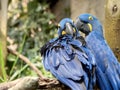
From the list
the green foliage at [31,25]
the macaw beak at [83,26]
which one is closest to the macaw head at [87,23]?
the macaw beak at [83,26]

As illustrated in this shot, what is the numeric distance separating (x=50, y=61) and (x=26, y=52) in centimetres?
218

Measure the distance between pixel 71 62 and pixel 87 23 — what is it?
1.73ft

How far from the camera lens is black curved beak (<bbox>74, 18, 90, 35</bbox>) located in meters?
2.86

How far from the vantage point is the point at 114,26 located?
2.86 metres

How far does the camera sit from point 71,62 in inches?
94.6

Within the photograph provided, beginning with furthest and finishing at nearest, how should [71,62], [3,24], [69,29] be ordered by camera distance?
[3,24] → [69,29] → [71,62]

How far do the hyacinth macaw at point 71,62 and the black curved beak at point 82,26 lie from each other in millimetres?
206

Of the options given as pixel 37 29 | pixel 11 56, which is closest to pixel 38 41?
pixel 37 29

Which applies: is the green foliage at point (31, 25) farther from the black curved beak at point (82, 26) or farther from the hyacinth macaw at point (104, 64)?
the hyacinth macaw at point (104, 64)

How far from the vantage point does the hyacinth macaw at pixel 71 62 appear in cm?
233

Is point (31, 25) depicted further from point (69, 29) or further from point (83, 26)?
point (69, 29)

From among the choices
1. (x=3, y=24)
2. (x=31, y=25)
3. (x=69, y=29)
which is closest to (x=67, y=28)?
(x=69, y=29)

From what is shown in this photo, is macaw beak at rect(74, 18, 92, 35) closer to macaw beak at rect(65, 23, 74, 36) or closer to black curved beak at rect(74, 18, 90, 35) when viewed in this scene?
black curved beak at rect(74, 18, 90, 35)

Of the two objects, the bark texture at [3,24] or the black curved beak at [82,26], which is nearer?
the black curved beak at [82,26]
